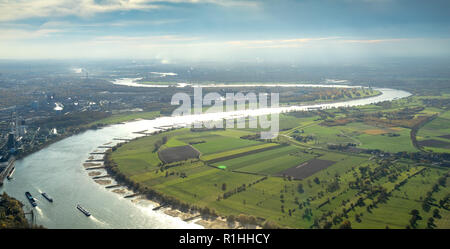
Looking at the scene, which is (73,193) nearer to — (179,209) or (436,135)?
(179,209)

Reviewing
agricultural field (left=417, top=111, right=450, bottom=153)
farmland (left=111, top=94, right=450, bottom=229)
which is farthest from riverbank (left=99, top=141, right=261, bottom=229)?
agricultural field (left=417, top=111, right=450, bottom=153)

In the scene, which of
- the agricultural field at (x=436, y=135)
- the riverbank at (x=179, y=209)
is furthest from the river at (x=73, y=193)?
the agricultural field at (x=436, y=135)

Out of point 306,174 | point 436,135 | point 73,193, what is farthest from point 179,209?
point 436,135

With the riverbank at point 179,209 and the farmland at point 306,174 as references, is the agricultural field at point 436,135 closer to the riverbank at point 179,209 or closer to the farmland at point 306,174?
the farmland at point 306,174

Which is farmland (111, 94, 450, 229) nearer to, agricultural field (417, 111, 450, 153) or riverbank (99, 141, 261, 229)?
agricultural field (417, 111, 450, 153)
